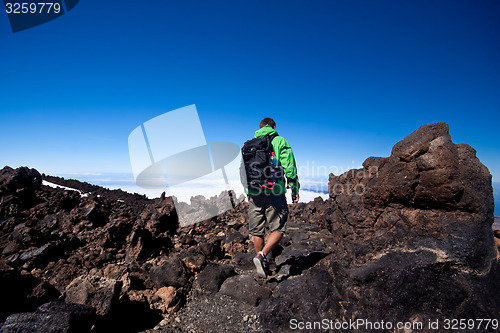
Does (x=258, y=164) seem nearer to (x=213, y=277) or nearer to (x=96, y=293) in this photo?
(x=213, y=277)

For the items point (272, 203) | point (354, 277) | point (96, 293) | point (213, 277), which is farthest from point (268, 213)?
point (96, 293)

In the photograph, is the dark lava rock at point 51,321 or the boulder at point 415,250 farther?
the boulder at point 415,250

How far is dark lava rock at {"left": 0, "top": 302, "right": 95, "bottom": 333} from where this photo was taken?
2.52m

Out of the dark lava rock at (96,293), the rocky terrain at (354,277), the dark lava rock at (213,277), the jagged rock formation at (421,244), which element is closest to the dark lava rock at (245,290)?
the rocky terrain at (354,277)

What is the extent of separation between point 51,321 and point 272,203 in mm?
3575

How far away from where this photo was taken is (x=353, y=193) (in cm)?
457

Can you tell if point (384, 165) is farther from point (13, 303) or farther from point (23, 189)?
point (23, 189)

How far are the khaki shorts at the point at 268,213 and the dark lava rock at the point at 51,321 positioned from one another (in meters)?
3.08

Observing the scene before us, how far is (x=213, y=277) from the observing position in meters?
4.63

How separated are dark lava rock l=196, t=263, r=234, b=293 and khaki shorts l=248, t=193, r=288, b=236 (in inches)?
39.5

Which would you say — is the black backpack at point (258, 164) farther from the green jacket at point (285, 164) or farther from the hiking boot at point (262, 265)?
the hiking boot at point (262, 265)

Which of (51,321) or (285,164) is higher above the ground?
(285,164)

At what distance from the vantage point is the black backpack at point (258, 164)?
4.52m

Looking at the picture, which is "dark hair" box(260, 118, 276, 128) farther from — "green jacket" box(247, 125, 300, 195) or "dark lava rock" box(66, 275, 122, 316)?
"dark lava rock" box(66, 275, 122, 316)
